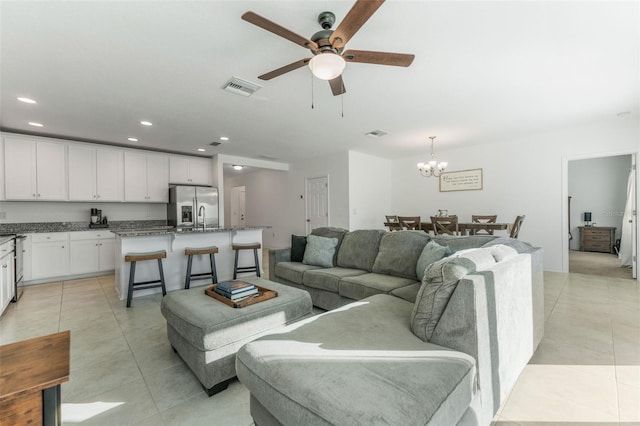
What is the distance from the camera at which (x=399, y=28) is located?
2.13 meters

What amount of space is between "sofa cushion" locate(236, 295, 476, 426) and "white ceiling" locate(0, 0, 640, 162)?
82.5 inches

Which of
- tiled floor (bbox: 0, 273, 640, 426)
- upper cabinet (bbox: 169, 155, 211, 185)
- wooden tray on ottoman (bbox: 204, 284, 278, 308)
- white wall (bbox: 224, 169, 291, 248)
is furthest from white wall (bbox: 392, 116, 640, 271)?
upper cabinet (bbox: 169, 155, 211, 185)

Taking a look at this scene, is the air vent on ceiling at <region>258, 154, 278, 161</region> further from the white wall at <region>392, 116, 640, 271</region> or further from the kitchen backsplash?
the white wall at <region>392, 116, 640, 271</region>

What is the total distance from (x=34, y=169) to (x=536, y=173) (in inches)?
347

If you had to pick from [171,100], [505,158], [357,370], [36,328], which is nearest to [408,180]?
[505,158]

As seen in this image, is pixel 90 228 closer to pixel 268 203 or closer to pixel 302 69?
pixel 268 203

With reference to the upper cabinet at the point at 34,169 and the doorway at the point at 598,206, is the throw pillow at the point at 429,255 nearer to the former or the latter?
the doorway at the point at 598,206

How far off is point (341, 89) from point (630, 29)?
227 centimetres

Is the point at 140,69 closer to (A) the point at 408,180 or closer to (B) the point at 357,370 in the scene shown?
(B) the point at 357,370

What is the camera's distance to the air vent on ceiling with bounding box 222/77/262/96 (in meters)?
2.96

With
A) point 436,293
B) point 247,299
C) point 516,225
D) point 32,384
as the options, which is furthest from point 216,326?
point 516,225

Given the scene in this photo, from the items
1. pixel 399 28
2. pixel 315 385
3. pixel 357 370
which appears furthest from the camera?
pixel 399 28

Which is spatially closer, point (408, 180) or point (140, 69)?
point (140, 69)

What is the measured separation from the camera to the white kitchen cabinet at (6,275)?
3042mm
